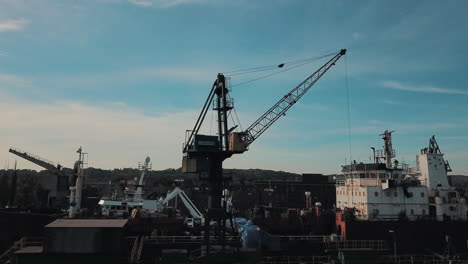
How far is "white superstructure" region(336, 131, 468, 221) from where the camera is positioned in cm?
3881

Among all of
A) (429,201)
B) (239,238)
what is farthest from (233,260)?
(429,201)

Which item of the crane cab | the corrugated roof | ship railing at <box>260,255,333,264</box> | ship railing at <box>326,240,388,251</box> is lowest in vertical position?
ship railing at <box>260,255,333,264</box>

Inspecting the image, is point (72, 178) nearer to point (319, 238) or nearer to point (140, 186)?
point (140, 186)

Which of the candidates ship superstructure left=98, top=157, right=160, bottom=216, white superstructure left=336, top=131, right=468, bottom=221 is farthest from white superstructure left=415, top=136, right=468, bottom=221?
ship superstructure left=98, top=157, right=160, bottom=216

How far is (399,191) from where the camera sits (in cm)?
3925

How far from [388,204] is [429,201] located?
8.18 metres

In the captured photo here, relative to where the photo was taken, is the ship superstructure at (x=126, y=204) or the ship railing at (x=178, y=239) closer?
the ship railing at (x=178, y=239)

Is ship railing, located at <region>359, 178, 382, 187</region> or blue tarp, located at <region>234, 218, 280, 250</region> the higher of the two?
ship railing, located at <region>359, 178, 382, 187</region>

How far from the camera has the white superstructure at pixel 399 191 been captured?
127 ft

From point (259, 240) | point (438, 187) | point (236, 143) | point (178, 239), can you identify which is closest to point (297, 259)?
point (259, 240)

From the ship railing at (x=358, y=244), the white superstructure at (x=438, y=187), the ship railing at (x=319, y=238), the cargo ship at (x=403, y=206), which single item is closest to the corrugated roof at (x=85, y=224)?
the ship railing at (x=319, y=238)

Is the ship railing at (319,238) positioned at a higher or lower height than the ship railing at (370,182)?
lower

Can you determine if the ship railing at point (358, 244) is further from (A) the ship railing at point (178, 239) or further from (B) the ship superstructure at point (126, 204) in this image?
(B) the ship superstructure at point (126, 204)

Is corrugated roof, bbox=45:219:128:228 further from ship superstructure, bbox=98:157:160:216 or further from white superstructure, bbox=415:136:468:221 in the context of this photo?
white superstructure, bbox=415:136:468:221
